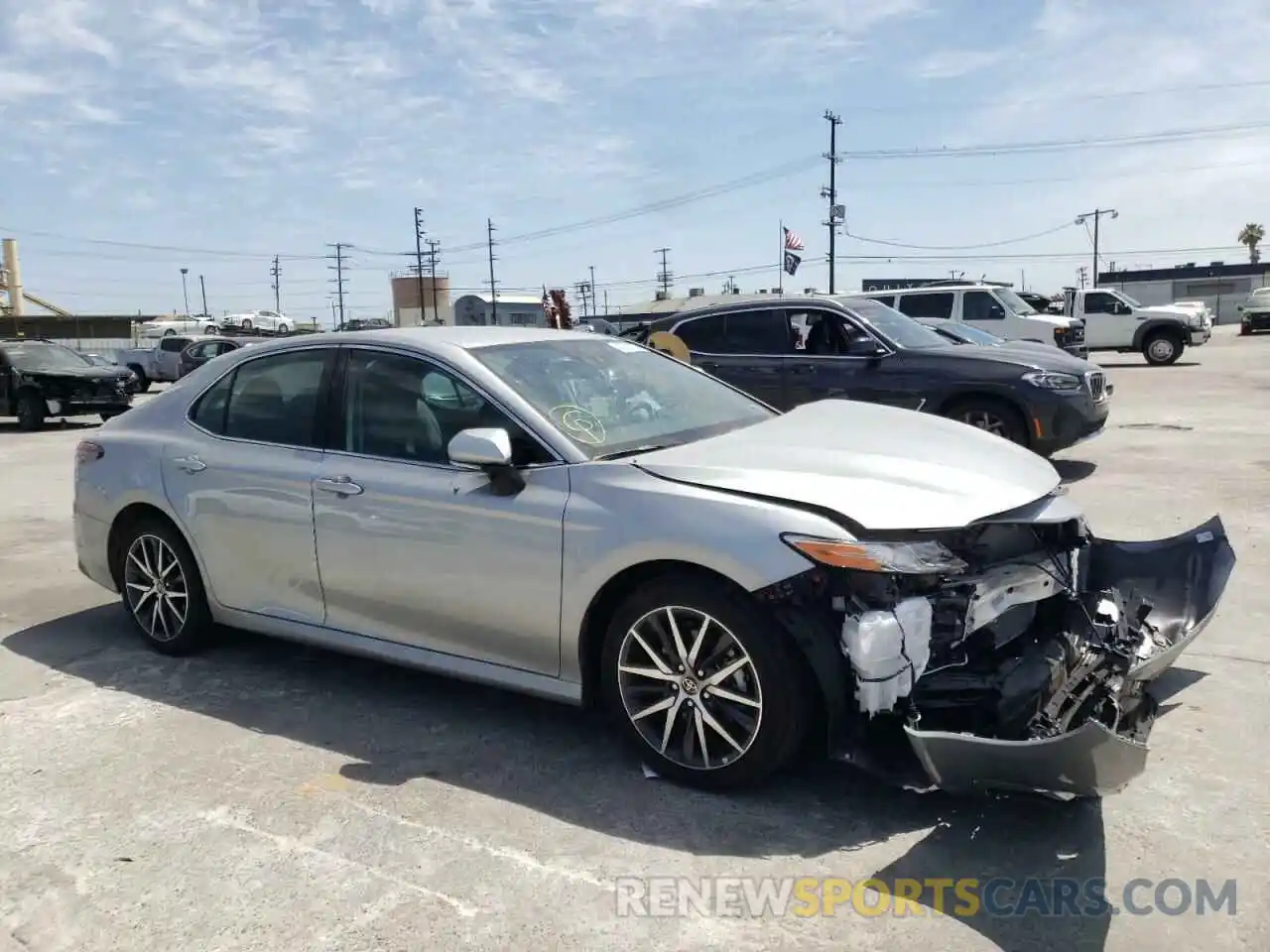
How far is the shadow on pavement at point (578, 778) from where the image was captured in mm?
3008

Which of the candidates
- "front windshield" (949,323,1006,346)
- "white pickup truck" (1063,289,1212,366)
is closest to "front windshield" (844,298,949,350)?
"front windshield" (949,323,1006,346)

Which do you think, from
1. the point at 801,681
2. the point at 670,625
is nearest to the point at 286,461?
the point at 670,625

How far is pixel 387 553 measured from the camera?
4047 mm

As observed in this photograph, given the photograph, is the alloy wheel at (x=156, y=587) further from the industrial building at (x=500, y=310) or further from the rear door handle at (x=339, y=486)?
the industrial building at (x=500, y=310)

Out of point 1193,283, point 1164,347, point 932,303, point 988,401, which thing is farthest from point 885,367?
point 1193,283

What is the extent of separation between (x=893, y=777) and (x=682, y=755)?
716 mm

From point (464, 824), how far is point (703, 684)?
2.94ft

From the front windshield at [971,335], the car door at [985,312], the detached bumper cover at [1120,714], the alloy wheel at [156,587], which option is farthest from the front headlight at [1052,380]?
the car door at [985,312]

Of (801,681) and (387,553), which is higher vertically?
(387,553)

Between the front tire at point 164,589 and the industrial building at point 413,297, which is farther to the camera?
the industrial building at point 413,297

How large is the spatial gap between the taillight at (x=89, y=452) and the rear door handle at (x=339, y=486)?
5.48ft

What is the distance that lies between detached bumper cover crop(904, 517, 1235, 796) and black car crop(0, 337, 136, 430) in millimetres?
16861

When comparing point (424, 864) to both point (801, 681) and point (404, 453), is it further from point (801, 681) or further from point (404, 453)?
point (404, 453)

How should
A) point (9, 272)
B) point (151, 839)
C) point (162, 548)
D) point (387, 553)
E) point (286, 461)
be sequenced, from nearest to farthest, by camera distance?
point (151, 839) → point (387, 553) → point (286, 461) → point (162, 548) → point (9, 272)
